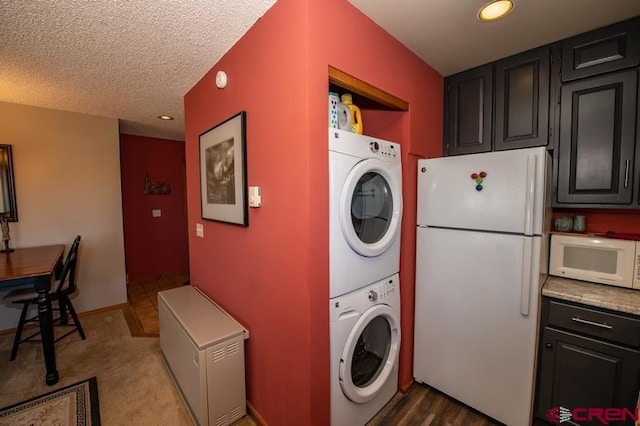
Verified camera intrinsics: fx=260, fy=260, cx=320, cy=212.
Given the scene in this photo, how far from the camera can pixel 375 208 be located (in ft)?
5.42

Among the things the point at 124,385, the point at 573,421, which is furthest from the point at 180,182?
the point at 573,421

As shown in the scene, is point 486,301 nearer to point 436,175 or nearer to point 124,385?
point 436,175

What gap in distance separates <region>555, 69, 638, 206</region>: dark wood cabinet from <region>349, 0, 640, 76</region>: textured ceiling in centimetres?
34

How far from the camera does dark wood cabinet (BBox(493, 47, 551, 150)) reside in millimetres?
1716

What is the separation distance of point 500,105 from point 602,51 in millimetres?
533

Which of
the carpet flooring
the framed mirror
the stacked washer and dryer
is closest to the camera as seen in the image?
the stacked washer and dryer

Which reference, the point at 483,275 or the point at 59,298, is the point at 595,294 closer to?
the point at 483,275

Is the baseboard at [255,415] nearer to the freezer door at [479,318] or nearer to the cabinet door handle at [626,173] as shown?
the freezer door at [479,318]

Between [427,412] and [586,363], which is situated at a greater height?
[586,363]

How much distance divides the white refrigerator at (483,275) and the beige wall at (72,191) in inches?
139

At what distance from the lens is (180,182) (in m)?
4.45

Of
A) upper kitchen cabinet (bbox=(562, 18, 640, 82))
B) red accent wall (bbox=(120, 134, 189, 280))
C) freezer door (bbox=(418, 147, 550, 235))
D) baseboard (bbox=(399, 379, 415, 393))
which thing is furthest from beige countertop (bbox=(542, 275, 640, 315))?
red accent wall (bbox=(120, 134, 189, 280))

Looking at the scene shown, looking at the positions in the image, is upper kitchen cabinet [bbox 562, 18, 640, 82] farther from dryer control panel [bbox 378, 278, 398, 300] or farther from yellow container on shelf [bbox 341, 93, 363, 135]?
dryer control panel [bbox 378, 278, 398, 300]

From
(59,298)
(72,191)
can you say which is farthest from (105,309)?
(72,191)
